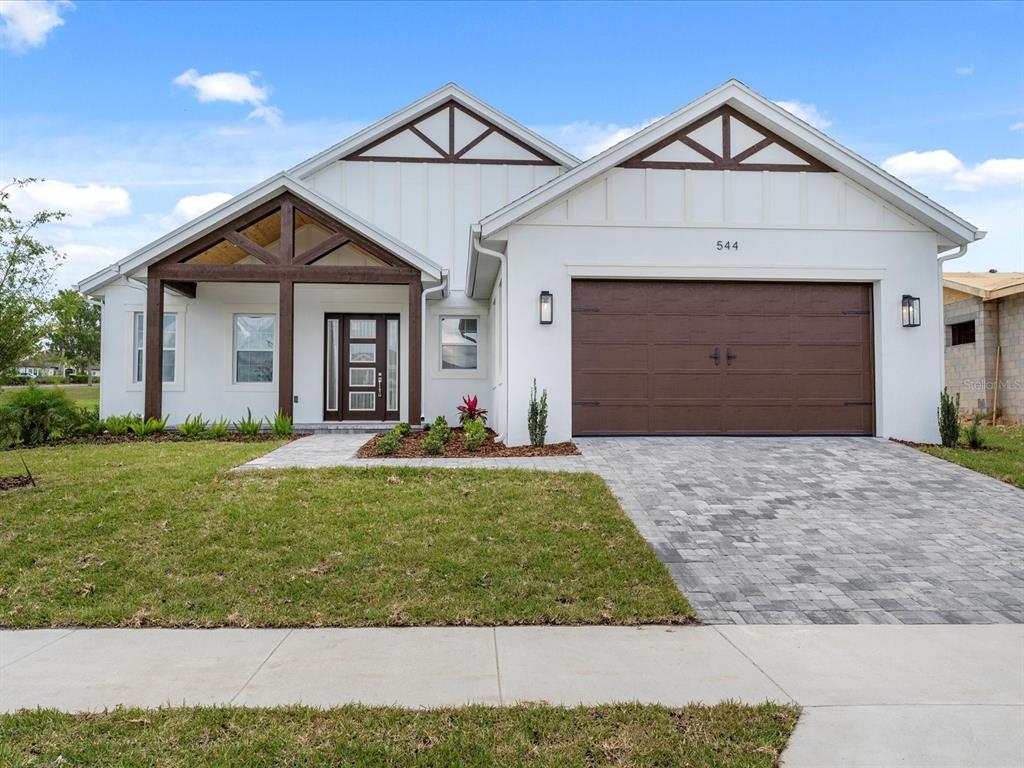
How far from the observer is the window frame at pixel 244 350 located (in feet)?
45.3

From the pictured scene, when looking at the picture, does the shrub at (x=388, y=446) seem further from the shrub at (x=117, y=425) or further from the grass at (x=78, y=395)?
the grass at (x=78, y=395)

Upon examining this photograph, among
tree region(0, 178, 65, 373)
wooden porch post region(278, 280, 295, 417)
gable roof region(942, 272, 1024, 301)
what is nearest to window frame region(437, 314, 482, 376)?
wooden porch post region(278, 280, 295, 417)

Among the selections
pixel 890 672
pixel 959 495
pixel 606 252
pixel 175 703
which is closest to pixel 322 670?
pixel 175 703

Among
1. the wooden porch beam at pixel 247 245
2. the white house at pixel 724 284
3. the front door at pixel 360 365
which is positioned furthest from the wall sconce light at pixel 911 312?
the wooden porch beam at pixel 247 245

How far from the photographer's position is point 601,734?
2822 millimetres

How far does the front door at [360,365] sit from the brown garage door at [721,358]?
5.38m

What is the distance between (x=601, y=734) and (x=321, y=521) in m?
3.93

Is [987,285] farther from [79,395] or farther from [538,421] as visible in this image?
[79,395]

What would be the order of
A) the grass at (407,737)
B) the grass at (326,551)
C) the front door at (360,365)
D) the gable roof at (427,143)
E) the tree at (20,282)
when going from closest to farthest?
the grass at (407,737), the grass at (326,551), the tree at (20,282), the front door at (360,365), the gable roof at (427,143)

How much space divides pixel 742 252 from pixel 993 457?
450 cm

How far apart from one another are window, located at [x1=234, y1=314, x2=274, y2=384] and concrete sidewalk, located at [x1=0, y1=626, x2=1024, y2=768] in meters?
10.1

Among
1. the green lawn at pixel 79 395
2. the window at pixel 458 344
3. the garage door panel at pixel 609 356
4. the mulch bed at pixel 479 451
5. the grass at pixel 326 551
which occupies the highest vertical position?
the window at pixel 458 344

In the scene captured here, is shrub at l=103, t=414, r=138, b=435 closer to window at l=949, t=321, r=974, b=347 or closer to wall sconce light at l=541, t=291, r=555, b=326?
wall sconce light at l=541, t=291, r=555, b=326

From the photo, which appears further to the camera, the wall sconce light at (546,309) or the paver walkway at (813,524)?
the wall sconce light at (546,309)
